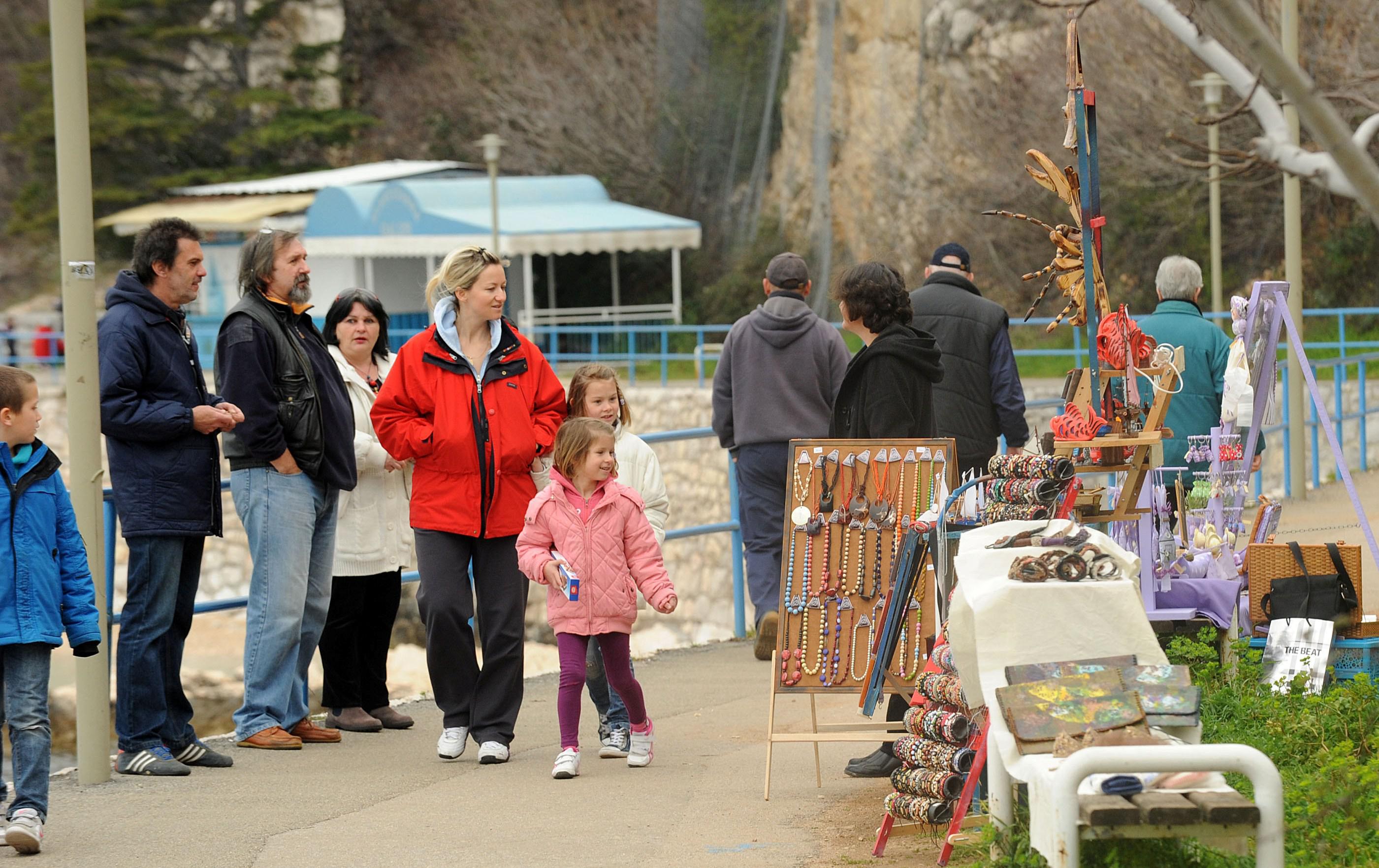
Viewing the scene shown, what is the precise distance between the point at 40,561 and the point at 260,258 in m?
1.81

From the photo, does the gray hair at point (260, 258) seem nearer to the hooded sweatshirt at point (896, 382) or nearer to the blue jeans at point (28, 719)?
the blue jeans at point (28, 719)

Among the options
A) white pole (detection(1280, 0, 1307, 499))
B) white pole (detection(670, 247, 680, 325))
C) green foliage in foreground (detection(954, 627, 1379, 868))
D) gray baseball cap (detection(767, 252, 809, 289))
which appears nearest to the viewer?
green foliage in foreground (detection(954, 627, 1379, 868))

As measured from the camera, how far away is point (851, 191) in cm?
3597

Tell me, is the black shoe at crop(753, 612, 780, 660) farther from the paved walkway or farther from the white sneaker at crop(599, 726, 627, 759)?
Answer: the white sneaker at crop(599, 726, 627, 759)

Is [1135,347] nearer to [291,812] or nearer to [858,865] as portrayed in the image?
[858,865]

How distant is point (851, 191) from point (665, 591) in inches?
1205

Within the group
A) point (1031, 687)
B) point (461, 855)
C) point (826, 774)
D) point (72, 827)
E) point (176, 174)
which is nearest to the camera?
point (1031, 687)

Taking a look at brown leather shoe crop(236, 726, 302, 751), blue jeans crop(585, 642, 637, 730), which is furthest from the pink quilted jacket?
brown leather shoe crop(236, 726, 302, 751)

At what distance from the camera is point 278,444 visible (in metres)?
6.64

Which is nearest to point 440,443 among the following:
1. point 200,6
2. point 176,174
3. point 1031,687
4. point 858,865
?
point 858,865

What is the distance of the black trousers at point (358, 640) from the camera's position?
24.5 feet

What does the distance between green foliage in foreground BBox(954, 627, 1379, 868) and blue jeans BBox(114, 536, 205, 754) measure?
3199 millimetres

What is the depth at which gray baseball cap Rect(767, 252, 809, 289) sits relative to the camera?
842 cm

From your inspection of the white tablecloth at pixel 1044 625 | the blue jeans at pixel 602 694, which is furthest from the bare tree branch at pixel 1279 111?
the blue jeans at pixel 602 694
